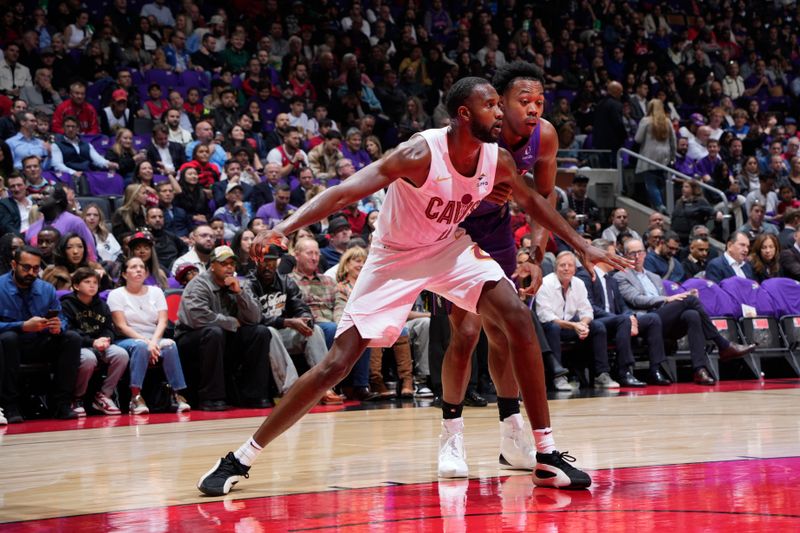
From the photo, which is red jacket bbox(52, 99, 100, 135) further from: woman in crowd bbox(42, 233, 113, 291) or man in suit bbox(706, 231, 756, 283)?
man in suit bbox(706, 231, 756, 283)

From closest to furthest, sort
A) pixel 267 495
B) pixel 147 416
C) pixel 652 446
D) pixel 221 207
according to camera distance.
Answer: pixel 267 495 → pixel 652 446 → pixel 147 416 → pixel 221 207

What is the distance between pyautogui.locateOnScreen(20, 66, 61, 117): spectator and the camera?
38.2 feet

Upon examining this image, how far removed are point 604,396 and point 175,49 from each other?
Result: 24.6 ft

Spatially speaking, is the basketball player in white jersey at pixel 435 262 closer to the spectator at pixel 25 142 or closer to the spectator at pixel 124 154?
the spectator at pixel 25 142

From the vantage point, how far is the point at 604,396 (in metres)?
8.48

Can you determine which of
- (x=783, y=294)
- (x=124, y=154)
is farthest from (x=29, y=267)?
(x=783, y=294)

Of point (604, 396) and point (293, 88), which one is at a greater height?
point (293, 88)

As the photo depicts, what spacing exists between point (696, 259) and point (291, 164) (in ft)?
15.2

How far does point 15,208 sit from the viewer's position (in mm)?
9391

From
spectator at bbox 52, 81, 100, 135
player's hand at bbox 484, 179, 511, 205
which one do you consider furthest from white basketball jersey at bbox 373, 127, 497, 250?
spectator at bbox 52, 81, 100, 135

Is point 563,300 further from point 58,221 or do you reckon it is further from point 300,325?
point 58,221

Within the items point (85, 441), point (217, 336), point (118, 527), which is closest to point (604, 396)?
point (217, 336)

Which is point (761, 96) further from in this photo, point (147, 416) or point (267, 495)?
point (267, 495)

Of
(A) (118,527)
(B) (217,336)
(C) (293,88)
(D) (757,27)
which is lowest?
(A) (118,527)
